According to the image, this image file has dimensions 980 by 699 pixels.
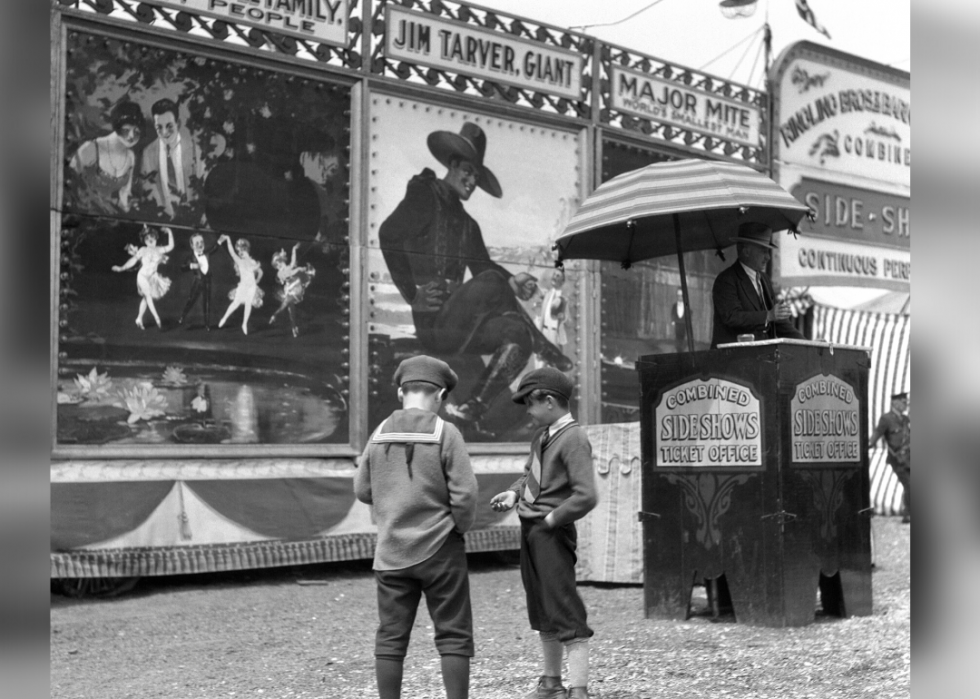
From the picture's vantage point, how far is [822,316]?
17469 millimetres

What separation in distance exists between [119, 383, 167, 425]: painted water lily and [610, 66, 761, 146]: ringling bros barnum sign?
665 cm

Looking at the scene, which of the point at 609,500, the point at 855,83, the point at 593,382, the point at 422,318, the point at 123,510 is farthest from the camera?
the point at 855,83

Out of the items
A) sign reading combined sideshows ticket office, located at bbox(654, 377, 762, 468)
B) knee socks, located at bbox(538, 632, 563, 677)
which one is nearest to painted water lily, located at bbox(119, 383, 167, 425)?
sign reading combined sideshows ticket office, located at bbox(654, 377, 762, 468)

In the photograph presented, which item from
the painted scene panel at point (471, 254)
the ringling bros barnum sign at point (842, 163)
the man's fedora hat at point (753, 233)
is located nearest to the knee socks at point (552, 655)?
the man's fedora hat at point (753, 233)

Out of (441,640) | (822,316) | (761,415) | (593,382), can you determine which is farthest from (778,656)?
(822,316)

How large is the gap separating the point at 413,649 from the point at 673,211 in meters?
3.30

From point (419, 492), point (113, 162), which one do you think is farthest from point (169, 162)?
point (419, 492)

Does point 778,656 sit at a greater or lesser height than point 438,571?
lesser

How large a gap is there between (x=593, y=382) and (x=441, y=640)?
27.1 feet

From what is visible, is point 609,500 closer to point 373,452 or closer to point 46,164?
point 373,452

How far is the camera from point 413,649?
23.5ft

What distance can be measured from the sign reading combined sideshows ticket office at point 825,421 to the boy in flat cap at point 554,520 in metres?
2.42

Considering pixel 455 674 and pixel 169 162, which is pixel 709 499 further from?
pixel 169 162

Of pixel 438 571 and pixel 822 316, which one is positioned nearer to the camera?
pixel 438 571
